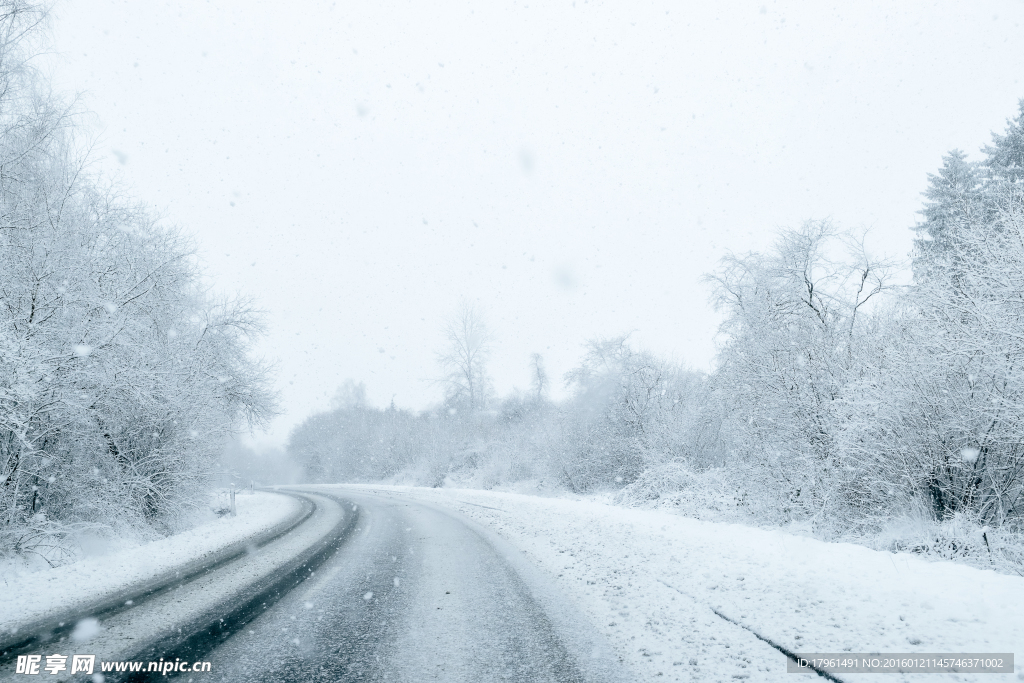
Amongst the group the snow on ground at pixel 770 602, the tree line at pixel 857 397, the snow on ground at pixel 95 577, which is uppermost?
the tree line at pixel 857 397

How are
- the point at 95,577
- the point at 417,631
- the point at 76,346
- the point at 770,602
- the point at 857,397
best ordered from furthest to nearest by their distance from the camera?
the point at 857,397, the point at 76,346, the point at 95,577, the point at 770,602, the point at 417,631

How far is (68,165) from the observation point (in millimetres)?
10625

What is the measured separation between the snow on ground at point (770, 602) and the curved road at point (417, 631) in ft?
1.64

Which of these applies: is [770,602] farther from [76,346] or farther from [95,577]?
[76,346]

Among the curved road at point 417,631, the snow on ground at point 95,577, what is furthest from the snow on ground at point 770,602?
the snow on ground at point 95,577

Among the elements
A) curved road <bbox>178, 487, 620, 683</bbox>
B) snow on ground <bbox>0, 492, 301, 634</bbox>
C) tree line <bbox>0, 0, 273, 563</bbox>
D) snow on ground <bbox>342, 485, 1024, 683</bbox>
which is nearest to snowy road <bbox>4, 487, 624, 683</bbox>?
curved road <bbox>178, 487, 620, 683</bbox>

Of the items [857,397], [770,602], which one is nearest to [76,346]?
[770,602]

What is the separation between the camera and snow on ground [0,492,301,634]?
6.50 metres

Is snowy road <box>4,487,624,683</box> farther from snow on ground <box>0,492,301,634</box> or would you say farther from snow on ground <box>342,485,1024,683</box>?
snow on ground <box>0,492,301,634</box>

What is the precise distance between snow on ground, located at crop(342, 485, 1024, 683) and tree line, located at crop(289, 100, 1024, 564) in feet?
5.85

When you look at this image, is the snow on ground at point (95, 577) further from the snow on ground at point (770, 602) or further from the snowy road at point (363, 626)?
the snow on ground at point (770, 602)

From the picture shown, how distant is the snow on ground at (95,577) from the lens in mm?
6496

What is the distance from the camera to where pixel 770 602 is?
5461mm

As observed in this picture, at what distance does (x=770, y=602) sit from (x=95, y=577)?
904 centimetres
